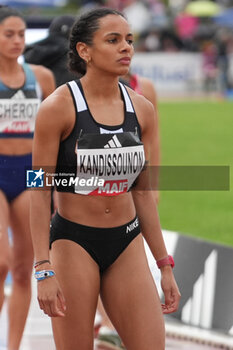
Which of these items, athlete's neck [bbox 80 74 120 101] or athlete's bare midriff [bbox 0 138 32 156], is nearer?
athlete's neck [bbox 80 74 120 101]

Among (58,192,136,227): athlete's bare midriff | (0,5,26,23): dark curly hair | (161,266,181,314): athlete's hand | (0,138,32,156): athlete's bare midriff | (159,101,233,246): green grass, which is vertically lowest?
(159,101,233,246): green grass

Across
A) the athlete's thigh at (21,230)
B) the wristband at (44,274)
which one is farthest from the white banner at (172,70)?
the wristband at (44,274)

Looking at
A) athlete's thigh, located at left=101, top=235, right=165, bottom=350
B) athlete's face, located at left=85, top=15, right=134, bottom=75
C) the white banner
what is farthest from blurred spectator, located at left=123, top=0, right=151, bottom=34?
athlete's thigh, located at left=101, top=235, right=165, bottom=350

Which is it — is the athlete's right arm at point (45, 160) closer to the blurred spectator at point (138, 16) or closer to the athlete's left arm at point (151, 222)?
the athlete's left arm at point (151, 222)

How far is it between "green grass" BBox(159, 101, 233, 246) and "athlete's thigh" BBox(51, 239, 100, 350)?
24.0 feet

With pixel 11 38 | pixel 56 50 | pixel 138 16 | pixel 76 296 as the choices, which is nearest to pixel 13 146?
pixel 11 38

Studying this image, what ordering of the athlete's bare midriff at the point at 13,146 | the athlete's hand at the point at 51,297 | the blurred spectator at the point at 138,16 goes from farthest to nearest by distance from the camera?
the blurred spectator at the point at 138,16
the athlete's bare midriff at the point at 13,146
the athlete's hand at the point at 51,297

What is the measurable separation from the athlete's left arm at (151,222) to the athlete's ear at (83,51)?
0.38 metres

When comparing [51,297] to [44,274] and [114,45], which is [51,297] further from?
[114,45]

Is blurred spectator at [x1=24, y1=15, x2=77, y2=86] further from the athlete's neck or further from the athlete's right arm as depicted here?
the athlete's right arm

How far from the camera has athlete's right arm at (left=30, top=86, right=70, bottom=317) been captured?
465cm

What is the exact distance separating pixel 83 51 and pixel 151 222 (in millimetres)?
933

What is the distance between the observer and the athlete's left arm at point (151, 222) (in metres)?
5.02

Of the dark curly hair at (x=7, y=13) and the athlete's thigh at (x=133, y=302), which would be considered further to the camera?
the dark curly hair at (x=7, y=13)
